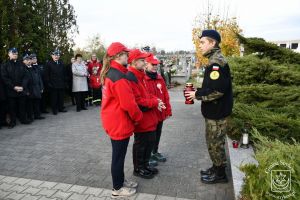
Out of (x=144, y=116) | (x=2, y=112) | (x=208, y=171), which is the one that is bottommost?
(x=208, y=171)

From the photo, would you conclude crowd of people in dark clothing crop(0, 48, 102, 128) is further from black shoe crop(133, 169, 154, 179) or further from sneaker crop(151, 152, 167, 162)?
black shoe crop(133, 169, 154, 179)

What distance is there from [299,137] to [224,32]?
1063 centimetres

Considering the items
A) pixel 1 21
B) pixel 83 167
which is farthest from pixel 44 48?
pixel 83 167

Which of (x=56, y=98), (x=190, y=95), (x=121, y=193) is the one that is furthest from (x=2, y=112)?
(x=190, y=95)

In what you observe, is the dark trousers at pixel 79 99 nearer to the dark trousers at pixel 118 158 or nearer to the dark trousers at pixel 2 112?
the dark trousers at pixel 2 112

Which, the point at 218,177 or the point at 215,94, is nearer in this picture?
the point at 215,94

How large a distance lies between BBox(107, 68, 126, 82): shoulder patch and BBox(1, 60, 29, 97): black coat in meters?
5.23

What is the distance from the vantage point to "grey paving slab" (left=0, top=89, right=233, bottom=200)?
426 centimetres

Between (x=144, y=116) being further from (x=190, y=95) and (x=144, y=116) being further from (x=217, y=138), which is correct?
(x=217, y=138)

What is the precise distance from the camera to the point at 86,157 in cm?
545

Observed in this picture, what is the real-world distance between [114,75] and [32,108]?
19.8ft

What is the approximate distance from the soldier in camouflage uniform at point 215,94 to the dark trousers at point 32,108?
6010 millimetres

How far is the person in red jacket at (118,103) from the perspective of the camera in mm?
3471

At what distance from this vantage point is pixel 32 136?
6895 millimetres
